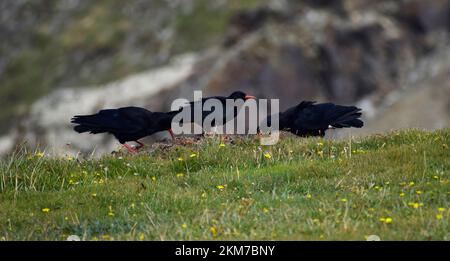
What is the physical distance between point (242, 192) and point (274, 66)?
409 feet

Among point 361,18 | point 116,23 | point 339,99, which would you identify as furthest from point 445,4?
point 116,23

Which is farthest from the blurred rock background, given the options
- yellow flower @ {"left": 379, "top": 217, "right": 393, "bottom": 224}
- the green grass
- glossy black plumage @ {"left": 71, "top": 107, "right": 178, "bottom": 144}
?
yellow flower @ {"left": 379, "top": 217, "right": 393, "bottom": 224}

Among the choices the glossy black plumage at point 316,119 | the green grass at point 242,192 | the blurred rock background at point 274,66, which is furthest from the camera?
the blurred rock background at point 274,66

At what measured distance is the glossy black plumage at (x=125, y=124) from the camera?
1786cm

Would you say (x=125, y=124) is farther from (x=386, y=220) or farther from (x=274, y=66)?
(x=274, y=66)

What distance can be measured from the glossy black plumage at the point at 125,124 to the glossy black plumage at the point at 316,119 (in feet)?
10.2

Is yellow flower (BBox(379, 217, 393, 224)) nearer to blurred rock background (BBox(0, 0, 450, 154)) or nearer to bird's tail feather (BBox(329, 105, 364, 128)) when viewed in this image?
bird's tail feather (BBox(329, 105, 364, 128))

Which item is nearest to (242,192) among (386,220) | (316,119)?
(386,220)

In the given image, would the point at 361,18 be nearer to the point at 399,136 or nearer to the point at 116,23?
the point at 116,23

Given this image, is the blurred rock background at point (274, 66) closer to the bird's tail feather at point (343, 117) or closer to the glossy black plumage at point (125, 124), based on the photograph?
the bird's tail feather at point (343, 117)

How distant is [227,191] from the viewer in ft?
40.5

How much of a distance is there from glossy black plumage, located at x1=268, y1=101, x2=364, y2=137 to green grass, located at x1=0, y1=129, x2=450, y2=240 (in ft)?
10.2

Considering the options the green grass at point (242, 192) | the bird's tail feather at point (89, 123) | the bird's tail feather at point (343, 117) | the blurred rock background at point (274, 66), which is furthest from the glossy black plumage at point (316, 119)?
the blurred rock background at point (274, 66)
